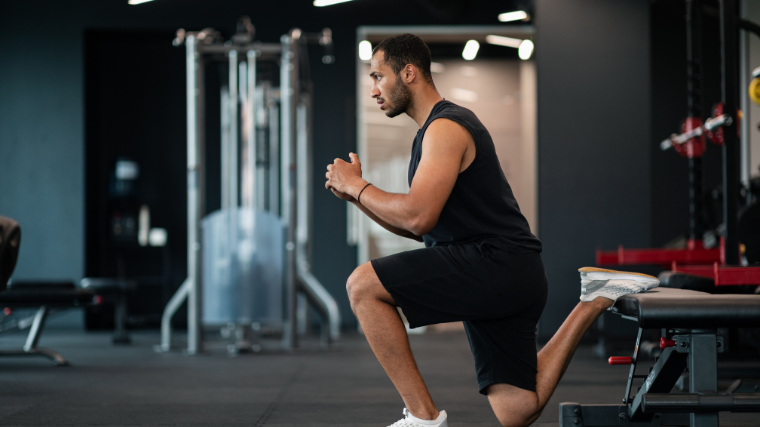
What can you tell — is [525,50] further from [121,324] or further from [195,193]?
[121,324]

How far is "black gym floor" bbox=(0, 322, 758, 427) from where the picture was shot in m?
2.62

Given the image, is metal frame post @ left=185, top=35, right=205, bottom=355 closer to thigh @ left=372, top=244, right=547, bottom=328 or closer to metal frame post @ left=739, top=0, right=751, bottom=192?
thigh @ left=372, top=244, right=547, bottom=328

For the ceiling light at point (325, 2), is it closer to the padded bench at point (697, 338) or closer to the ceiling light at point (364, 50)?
the ceiling light at point (364, 50)

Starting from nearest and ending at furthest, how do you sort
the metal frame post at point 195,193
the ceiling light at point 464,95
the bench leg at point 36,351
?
the bench leg at point 36,351 < the metal frame post at point 195,193 < the ceiling light at point 464,95

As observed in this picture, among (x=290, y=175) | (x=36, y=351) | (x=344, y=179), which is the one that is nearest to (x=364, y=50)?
(x=290, y=175)

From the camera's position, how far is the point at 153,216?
7.39m

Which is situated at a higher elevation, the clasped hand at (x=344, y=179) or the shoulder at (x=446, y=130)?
the shoulder at (x=446, y=130)

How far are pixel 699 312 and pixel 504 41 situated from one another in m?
5.88

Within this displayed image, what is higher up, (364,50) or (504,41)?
(504,41)

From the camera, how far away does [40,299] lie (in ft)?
14.0

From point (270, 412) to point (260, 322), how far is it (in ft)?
7.31

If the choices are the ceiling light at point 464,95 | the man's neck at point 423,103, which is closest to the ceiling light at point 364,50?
the ceiling light at point 464,95

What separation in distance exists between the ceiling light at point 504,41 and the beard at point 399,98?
18.0ft

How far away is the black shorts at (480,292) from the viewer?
76.4 inches
